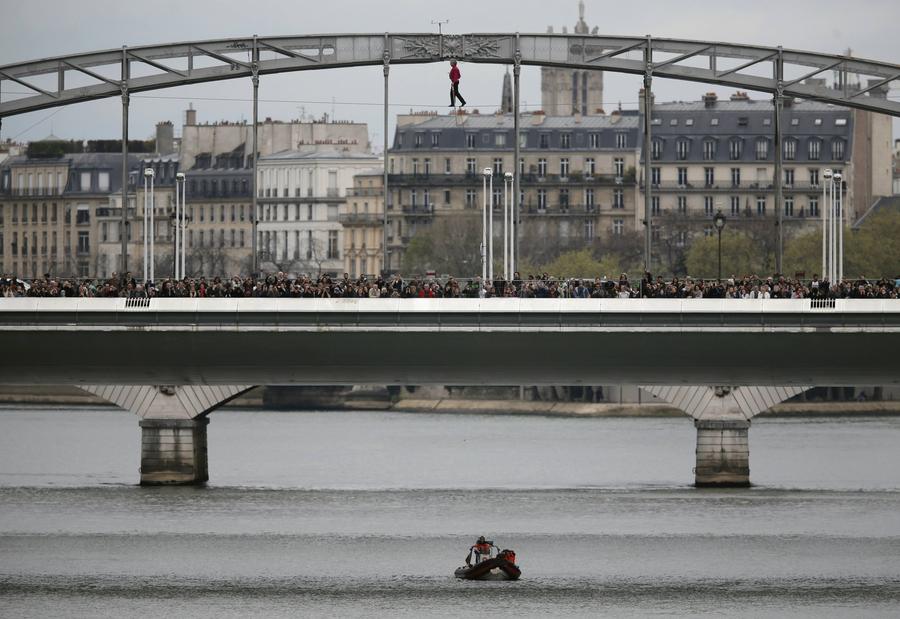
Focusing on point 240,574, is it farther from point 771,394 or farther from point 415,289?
point 771,394

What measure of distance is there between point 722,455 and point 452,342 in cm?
1213

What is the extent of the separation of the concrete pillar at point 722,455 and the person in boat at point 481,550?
17.3 metres

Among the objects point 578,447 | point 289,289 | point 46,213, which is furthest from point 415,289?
point 46,213

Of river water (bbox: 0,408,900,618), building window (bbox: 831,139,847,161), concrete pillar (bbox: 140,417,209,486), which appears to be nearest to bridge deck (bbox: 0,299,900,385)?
concrete pillar (bbox: 140,417,209,486)

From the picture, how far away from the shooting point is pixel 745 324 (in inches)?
2857

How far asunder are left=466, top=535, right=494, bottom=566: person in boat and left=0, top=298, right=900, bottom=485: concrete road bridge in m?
10.8

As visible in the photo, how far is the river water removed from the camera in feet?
197

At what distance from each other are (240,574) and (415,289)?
13.9 metres

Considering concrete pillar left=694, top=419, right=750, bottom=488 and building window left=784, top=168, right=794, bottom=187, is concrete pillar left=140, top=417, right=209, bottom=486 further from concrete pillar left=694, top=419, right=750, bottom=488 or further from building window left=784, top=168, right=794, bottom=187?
building window left=784, top=168, right=794, bottom=187

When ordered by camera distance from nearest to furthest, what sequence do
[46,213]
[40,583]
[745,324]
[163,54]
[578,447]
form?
1. [40,583]
2. [745,324]
3. [163,54]
4. [578,447]
5. [46,213]

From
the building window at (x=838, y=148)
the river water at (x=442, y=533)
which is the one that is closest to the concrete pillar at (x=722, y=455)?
the river water at (x=442, y=533)

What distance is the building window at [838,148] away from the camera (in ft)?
552

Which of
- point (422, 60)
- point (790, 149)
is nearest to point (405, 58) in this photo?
point (422, 60)

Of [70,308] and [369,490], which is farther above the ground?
[70,308]
